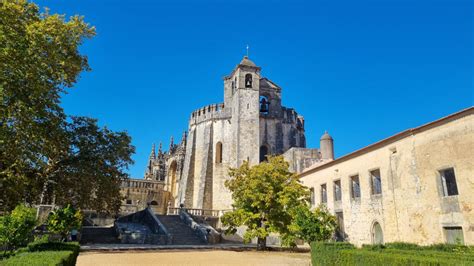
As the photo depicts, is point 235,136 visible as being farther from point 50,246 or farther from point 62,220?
point 50,246

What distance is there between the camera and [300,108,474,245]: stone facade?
12461mm

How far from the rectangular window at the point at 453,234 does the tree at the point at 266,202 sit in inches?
273

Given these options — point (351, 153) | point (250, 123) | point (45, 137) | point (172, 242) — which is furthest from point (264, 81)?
point (45, 137)

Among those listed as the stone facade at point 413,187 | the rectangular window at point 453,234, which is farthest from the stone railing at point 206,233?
the rectangular window at point 453,234

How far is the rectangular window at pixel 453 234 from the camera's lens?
40.2 feet

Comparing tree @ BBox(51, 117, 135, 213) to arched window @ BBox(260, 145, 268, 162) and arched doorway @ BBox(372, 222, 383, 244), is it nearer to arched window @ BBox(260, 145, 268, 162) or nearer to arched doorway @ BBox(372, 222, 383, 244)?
arched doorway @ BBox(372, 222, 383, 244)

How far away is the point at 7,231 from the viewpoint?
9.91m

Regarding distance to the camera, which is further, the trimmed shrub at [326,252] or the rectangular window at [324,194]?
the rectangular window at [324,194]

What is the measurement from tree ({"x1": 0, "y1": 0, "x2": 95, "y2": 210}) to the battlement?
2296 cm

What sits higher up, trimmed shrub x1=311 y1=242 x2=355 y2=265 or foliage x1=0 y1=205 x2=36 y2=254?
foliage x1=0 y1=205 x2=36 y2=254

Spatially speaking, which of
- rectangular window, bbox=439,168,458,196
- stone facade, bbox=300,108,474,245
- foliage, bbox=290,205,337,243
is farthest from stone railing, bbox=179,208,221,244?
rectangular window, bbox=439,168,458,196

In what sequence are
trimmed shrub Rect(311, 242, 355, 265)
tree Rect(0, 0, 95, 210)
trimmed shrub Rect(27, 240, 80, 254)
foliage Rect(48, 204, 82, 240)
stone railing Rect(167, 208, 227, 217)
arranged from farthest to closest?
stone railing Rect(167, 208, 227, 217)
foliage Rect(48, 204, 82, 240)
trimmed shrub Rect(311, 242, 355, 265)
tree Rect(0, 0, 95, 210)
trimmed shrub Rect(27, 240, 80, 254)

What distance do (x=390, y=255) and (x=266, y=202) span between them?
9.96 metres

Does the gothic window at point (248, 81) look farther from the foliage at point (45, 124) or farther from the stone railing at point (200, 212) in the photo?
the foliage at point (45, 124)
